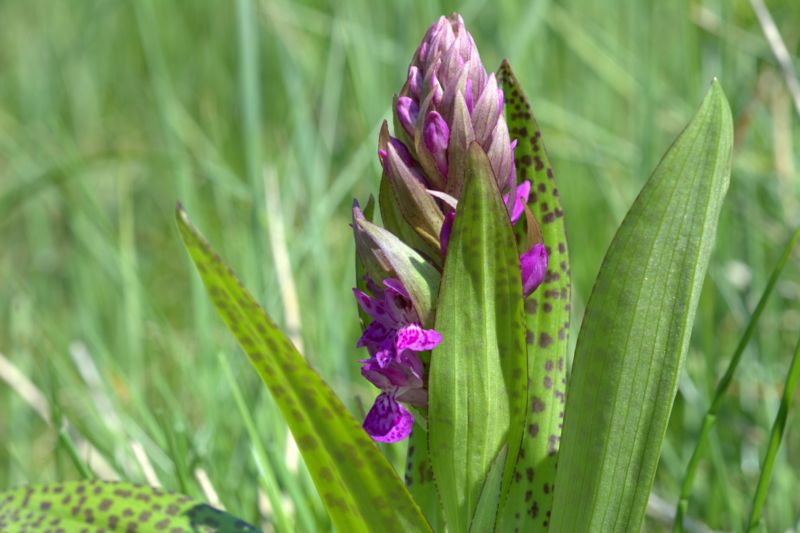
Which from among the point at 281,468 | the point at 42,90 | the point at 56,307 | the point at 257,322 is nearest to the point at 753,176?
the point at 281,468

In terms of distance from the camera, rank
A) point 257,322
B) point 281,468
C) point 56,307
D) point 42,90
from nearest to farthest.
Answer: point 257,322 < point 281,468 < point 56,307 < point 42,90

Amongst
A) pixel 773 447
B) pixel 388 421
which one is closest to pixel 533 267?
pixel 388 421

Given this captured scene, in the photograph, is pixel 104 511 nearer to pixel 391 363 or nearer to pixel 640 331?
pixel 391 363

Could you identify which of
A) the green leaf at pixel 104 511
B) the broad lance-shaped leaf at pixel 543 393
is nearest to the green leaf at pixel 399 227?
the broad lance-shaped leaf at pixel 543 393

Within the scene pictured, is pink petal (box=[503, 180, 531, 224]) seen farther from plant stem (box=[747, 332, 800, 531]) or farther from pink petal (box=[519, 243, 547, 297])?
plant stem (box=[747, 332, 800, 531])

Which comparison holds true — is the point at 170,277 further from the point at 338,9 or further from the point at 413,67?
the point at 413,67

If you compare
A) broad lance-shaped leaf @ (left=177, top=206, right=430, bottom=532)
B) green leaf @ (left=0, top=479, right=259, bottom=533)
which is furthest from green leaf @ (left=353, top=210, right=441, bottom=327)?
green leaf @ (left=0, top=479, right=259, bottom=533)

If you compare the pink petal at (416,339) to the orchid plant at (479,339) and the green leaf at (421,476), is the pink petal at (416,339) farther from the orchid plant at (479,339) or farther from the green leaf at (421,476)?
the green leaf at (421,476)
